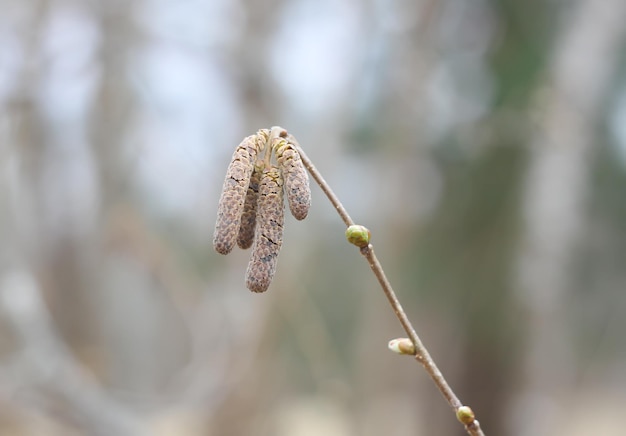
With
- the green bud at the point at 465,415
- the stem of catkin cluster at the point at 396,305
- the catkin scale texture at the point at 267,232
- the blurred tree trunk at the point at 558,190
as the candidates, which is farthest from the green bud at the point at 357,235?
the blurred tree trunk at the point at 558,190

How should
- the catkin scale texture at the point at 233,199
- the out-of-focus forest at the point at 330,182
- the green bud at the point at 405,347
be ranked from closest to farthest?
the catkin scale texture at the point at 233,199
the green bud at the point at 405,347
the out-of-focus forest at the point at 330,182

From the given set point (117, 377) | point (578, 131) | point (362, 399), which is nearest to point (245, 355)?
point (362, 399)

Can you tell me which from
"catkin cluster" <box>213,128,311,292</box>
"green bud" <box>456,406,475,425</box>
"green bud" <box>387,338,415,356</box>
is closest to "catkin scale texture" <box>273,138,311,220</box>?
"catkin cluster" <box>213,128,311,292</box>

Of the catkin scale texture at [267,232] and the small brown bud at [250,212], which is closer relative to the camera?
the catkin scale texture at [267,232]

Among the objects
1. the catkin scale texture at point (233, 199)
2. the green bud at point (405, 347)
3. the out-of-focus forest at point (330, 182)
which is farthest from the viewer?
the out-of-focus forest at point (330, 182)

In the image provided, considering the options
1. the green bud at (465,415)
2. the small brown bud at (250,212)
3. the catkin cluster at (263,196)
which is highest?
the small brown bud at (250,212)

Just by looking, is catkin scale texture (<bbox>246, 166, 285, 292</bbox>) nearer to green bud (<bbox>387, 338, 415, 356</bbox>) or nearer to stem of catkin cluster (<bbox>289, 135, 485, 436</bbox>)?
stem of catkin cluster (<bbox>289, 135, 485, 436</bbox>)

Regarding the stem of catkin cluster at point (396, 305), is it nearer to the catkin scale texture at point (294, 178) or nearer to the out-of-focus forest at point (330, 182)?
the catkin scale texture at point (294, 178)
